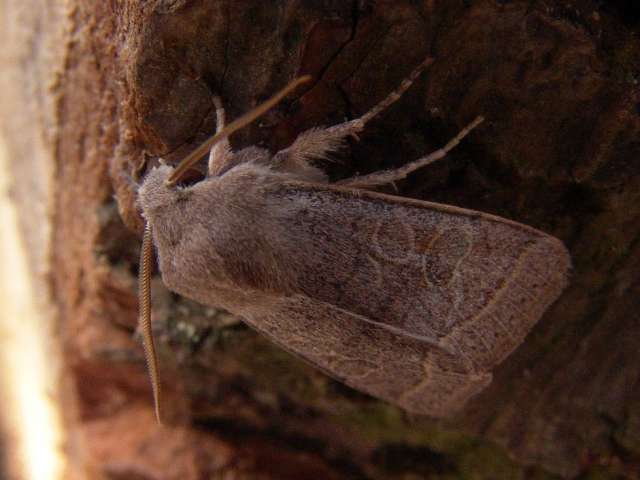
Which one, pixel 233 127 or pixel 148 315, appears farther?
pixel 148 315

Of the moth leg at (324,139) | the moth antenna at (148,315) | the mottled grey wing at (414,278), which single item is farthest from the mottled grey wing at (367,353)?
the moth leg at (324,139)

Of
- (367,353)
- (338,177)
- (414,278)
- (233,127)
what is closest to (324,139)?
(338,177)

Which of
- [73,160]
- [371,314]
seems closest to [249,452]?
[371,314]

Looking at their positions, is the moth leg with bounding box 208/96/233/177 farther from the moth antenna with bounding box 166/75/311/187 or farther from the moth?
the moth antenna with bounding box 166/75/311/187

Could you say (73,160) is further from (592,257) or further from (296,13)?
(592,257)

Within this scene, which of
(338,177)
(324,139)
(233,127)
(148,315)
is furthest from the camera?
(338,177)

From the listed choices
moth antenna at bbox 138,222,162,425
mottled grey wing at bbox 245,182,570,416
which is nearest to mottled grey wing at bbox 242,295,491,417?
mottled grey wing at bbox 245,182,570,416

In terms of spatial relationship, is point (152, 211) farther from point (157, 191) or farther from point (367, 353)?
point (367, 353)
